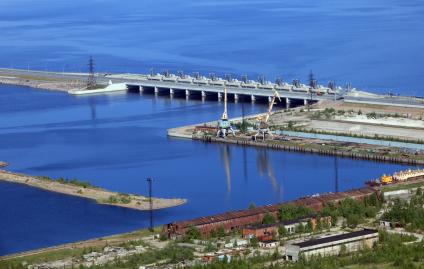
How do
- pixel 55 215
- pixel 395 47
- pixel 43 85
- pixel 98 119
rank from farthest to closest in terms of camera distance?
1. pixel 395 47
2. pixel 43 85
3. pixel 98 119
4. pixel 55 215

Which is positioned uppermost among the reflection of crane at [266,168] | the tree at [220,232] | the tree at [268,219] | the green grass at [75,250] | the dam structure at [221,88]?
the dam structure at [221,88]

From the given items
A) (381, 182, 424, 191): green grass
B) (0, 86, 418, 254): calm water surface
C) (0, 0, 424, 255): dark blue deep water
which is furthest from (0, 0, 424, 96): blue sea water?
(381, 182, 424, 191): green grass

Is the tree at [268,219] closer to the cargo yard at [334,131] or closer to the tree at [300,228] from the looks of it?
the tree at [300,228]

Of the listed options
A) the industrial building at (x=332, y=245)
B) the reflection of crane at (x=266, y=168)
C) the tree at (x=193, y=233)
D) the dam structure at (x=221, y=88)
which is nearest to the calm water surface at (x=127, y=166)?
the reflection of crane at (x=266, y=168)

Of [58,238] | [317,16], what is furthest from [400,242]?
[317,16]

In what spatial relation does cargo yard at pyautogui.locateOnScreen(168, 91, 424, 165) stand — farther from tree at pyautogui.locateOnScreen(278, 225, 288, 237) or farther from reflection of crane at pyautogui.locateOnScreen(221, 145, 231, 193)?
tree at pyautogui.locateOnScreen(278, 225, 288, 237)

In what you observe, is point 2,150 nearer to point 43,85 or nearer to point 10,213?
point 10,213
